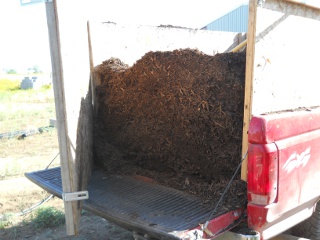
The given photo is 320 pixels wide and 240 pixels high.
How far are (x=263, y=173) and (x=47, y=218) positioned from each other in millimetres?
3084

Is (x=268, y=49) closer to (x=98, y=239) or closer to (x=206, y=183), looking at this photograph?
(x=206, y=183)

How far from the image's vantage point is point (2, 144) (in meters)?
9.62

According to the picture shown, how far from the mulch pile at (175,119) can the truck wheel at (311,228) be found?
1.06 m

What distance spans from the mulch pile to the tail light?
0.20 metres

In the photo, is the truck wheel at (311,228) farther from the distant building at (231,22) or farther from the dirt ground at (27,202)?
the distant building at (231,22)

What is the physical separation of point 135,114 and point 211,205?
1232mm

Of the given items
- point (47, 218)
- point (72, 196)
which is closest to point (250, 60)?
point (72, 196)

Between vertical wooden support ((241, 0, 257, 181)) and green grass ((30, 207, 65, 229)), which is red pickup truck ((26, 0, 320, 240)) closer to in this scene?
vertical wooden support ((241, 0, 257, 181))

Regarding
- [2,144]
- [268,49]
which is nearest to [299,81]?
[268,49]

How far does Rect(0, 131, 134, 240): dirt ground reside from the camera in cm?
404

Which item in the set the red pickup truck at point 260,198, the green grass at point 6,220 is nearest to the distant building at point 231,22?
the green grass at point 6,220

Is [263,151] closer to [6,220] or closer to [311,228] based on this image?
[311,228]

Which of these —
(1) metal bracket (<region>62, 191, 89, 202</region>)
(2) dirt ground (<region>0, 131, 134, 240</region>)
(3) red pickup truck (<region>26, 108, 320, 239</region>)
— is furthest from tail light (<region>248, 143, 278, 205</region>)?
(2) dirt ground (<region>0, 131, 134, 240</region>)

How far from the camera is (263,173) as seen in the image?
216 cm
